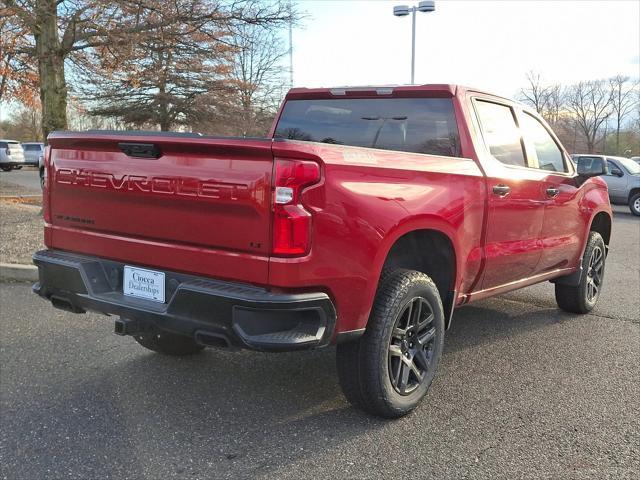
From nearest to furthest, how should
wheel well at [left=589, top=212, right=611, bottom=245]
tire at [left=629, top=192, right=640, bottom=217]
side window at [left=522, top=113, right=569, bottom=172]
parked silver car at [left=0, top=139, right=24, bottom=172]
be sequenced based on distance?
side window at [left=522, top=113, right=569, bottom=172] → wheel well at [left=589, top=212, right=611, bottom=245] → tire at [left=629, top=192, right=640, bottom=217] → parked silver car at [left=0, top=139, right=24, bottom=172]

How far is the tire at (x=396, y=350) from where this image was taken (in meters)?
3.01

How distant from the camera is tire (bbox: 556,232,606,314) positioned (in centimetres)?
532

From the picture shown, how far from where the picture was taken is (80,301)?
3158mm

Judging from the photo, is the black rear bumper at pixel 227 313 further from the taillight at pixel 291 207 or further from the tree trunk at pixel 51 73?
the tree trunk at pixel 51 73

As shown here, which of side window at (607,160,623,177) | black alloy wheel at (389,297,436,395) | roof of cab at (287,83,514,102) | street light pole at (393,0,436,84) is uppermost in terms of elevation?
street light pole at (393,0,436,84)

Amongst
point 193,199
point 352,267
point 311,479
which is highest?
point 193,199

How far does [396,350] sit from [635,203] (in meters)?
15.8

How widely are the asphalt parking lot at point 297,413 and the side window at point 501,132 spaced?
147 centimetres

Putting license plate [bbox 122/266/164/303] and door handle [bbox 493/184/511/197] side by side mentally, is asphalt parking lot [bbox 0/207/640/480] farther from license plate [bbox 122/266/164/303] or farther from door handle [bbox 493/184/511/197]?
door handle [bbox 493/184/511/197]

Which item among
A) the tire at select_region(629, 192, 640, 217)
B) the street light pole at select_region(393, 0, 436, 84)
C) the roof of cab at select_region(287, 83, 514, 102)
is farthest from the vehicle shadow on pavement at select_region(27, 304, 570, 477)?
the street light pole at select_region(393, 0, 436, 84)

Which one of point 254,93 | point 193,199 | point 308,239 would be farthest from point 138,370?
point 254,93

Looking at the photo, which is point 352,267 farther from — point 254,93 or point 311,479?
point 254,93

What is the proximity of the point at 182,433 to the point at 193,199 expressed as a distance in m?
1.27

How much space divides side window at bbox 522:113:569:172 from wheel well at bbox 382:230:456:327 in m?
1.61
